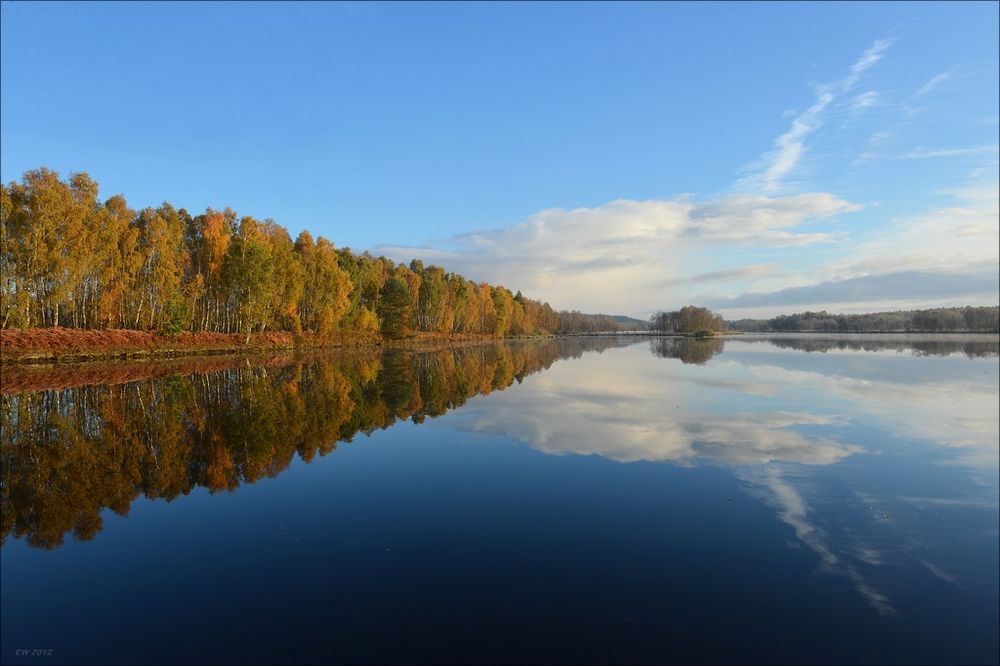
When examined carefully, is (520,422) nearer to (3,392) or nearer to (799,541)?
(799,541)

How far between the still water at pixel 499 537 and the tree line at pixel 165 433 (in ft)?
0.36

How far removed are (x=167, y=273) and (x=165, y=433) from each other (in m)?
38.7

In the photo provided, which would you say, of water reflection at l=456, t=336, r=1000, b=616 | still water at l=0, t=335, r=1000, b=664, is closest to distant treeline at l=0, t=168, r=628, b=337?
still water at l=0, t=335, r=1000, b=664

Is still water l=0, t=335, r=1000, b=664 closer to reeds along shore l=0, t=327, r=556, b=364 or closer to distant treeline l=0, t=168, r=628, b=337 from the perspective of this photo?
reeds along shore l=0, t=327, r=556, b=364

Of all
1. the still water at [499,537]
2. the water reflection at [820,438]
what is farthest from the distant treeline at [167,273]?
the water reflection at [820,438]

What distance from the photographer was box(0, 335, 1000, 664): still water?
5.50 m

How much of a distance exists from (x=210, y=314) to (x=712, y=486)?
62157mm

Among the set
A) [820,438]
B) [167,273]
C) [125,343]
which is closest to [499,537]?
[820,438]

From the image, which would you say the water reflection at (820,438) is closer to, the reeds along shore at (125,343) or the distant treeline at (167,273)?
the reeds along shore at (125,343)

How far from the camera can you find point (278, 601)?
6.27m

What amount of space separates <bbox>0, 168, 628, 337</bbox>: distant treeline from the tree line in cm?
1937

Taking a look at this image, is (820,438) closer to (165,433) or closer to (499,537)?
(499,537)

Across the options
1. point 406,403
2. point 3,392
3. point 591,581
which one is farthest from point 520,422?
point 3,392

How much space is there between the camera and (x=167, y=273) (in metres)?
46.8
